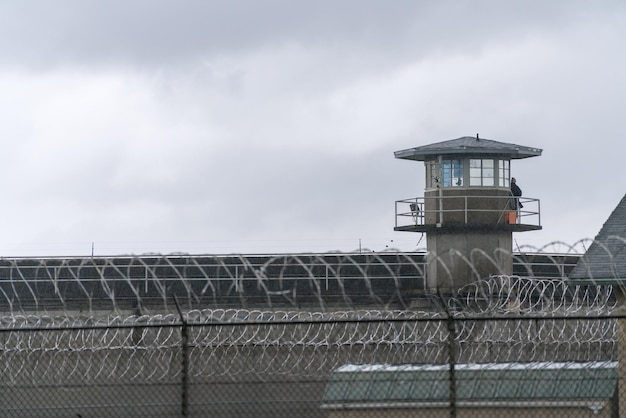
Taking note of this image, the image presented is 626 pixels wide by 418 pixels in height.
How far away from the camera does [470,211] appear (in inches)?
1252

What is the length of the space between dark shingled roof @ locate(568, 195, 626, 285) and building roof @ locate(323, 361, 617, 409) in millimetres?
2607

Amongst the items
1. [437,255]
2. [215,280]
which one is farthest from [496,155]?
[215,280]

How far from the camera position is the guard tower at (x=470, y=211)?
31.9 m

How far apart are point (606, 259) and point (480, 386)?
13.1ft

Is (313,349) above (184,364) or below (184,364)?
below

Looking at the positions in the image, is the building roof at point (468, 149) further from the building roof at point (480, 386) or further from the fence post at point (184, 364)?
the fence post at point (184, 364)

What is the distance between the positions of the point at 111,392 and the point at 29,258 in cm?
1244

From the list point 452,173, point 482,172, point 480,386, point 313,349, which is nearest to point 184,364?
point 480,386

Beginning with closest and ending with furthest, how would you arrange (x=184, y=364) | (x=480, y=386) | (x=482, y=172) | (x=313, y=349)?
(x=184, y=364), (x=480, y=386), (x=313, y=349), (x=482, y=172)

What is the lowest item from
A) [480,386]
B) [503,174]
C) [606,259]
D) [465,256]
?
[465,256]

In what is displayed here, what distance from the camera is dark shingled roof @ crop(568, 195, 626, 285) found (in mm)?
17469

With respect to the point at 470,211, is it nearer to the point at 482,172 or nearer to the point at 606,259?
the point at 482,172

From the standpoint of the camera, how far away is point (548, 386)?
14.7 meters

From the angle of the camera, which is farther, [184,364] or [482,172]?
[482,172]
